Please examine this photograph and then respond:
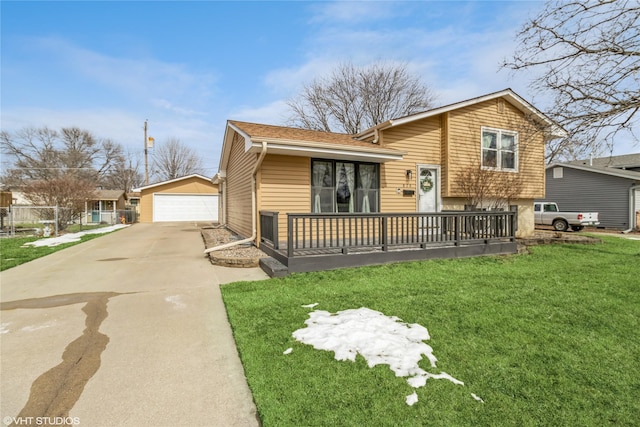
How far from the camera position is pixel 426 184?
9.75 m

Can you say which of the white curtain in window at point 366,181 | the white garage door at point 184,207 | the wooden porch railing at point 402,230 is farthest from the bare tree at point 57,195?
the white curtain in window at point 366,181

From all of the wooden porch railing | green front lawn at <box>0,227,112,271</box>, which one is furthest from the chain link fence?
the wooden porch railing

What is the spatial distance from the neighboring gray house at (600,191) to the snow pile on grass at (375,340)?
20389mm

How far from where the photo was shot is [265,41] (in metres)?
10.9

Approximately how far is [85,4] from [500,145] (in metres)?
13.3

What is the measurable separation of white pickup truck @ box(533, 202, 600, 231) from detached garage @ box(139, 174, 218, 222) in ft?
72.1

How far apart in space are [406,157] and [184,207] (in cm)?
1966

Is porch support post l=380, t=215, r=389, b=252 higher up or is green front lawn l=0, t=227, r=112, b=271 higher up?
porch support post l=380, t=215, r=389, b=252

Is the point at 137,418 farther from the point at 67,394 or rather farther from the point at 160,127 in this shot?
the point at 160,127

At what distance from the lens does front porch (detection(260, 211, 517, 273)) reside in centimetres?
579

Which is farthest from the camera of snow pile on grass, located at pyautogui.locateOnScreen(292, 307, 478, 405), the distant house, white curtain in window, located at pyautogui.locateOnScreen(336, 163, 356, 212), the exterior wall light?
the distant house

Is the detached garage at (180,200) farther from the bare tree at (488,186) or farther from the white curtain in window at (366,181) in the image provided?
the bare tree at (488,186)

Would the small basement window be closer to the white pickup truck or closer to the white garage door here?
the white pickup truck

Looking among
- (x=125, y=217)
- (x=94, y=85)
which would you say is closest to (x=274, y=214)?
(x=94, y=85)
